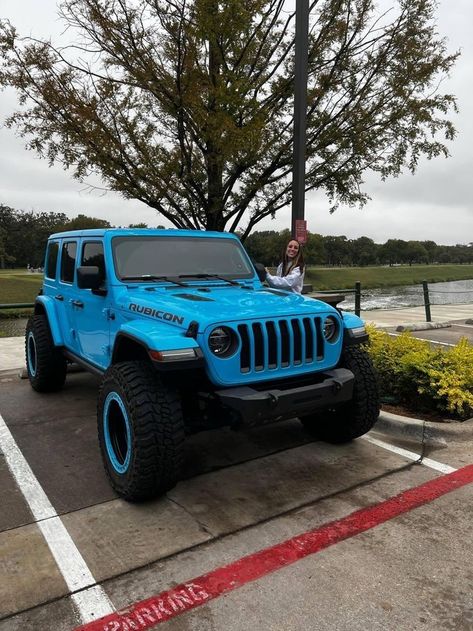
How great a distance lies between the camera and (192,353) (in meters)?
2.98

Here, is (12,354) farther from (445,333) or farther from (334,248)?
(334,248)

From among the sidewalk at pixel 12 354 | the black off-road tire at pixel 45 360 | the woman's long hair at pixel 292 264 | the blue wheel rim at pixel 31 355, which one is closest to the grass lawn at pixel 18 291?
the sidewalk at pixel 12 354

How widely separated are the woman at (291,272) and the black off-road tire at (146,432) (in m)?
1.99

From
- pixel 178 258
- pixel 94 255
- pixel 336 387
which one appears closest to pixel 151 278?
pixel 178 258

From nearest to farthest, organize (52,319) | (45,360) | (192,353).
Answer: (192,353) → (52,319) → (45,360)

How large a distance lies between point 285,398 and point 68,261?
3.15 metres

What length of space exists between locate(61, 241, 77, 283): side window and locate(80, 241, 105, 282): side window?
13.4 inches

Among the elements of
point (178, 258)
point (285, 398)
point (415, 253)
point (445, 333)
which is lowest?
point (445, 333)

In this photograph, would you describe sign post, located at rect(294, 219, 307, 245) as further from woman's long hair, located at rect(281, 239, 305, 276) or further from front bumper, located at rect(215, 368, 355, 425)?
front bumper, located at rect(215, 368, 355, 425)

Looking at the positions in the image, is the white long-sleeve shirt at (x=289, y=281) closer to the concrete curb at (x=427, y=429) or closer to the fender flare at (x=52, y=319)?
the concrete curb at (x=427, y=429)

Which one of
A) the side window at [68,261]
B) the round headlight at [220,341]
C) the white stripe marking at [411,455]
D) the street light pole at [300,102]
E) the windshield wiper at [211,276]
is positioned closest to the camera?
the round headlight at [220,341]

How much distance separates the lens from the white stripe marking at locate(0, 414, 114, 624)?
229 cm

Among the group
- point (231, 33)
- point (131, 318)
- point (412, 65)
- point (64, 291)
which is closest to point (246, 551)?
point (131, 318)

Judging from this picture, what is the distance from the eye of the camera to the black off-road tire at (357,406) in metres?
3.83
